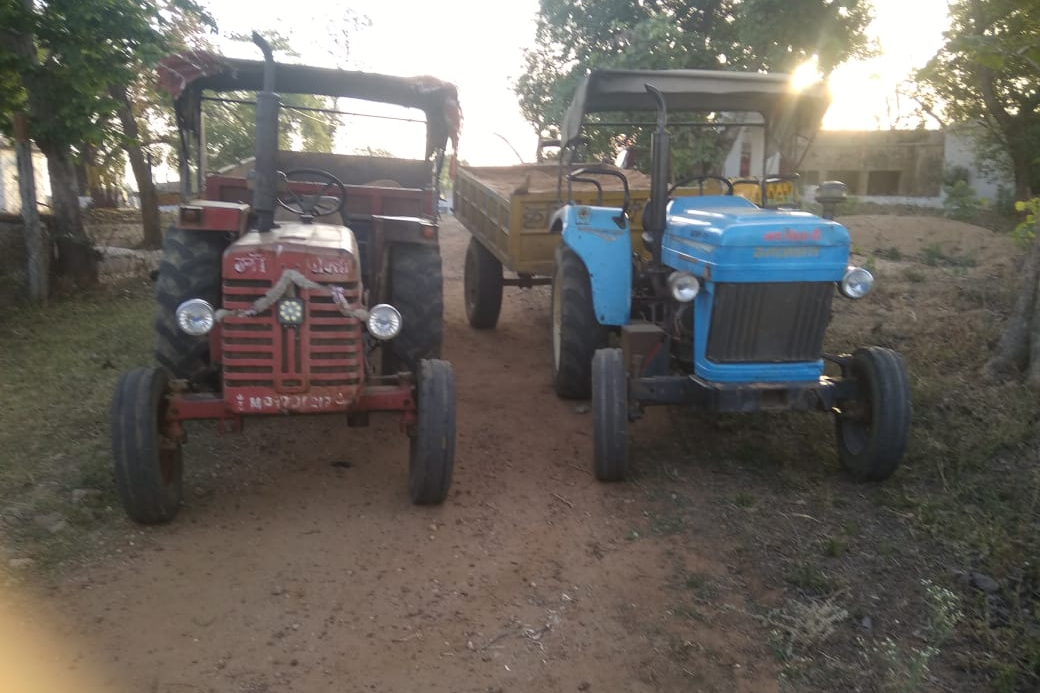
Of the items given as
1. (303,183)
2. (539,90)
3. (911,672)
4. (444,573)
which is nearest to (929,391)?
(911,672)

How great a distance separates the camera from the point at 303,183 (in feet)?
21.1

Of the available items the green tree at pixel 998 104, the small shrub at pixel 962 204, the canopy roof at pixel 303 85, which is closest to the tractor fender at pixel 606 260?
the canopy roof at pixel 303 85

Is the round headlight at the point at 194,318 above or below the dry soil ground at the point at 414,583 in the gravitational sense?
above

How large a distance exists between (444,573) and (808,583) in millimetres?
1572

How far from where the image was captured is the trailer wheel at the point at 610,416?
15.4ft

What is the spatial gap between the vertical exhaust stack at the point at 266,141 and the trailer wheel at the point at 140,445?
1043 millimetres

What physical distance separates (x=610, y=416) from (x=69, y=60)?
639 centimetres

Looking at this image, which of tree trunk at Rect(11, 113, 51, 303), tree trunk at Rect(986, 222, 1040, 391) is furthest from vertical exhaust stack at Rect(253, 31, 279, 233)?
tree trunk at Rect(11, 113, 51, 303)

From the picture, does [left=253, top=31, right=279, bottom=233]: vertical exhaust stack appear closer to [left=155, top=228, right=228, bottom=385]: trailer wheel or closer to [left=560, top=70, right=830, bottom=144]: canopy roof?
[left=155, top=228, right=228, bottom=385]: trailer wheel

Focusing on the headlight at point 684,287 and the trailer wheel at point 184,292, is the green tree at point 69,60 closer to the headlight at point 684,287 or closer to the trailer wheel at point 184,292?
the trailer wheel at point 184,292

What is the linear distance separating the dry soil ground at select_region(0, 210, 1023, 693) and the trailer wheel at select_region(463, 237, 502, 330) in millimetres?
3375

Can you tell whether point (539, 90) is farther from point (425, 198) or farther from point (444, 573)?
point (444, 573)

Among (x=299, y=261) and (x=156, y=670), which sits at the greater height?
(x=299, y=261)

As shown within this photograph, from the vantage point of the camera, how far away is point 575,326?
595cm
